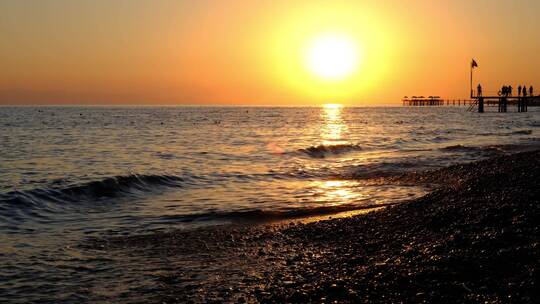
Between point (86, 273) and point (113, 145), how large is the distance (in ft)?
110

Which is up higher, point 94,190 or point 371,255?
point 371,255

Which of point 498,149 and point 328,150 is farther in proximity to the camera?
point 328,150

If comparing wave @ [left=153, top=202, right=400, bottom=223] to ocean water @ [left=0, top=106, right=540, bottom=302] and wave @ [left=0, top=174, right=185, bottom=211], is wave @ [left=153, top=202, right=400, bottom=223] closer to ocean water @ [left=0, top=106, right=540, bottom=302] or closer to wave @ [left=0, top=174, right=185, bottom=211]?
ocean water @ [left=0, top=106, right=540, bottom=302]

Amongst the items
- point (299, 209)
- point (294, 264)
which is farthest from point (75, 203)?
point (294, 264)

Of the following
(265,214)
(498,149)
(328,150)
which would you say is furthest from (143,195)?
(498,149)

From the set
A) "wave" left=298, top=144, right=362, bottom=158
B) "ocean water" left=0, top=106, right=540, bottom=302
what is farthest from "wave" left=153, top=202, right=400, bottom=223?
"wave" left=298, top=144, right=362, bottom=158

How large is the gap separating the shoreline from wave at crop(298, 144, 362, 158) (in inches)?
887

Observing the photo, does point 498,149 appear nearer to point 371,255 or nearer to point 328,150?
point 328,150

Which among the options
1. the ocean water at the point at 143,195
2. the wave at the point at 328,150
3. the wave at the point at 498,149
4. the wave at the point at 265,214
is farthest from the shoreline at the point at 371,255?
the wave at the point at 328,150

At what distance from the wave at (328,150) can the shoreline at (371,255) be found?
73.9 feet

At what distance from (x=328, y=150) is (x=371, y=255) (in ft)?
94.2

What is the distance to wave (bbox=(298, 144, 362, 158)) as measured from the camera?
3475 centimetres

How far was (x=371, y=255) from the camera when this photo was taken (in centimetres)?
818

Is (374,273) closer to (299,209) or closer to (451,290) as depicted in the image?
(451,290)
